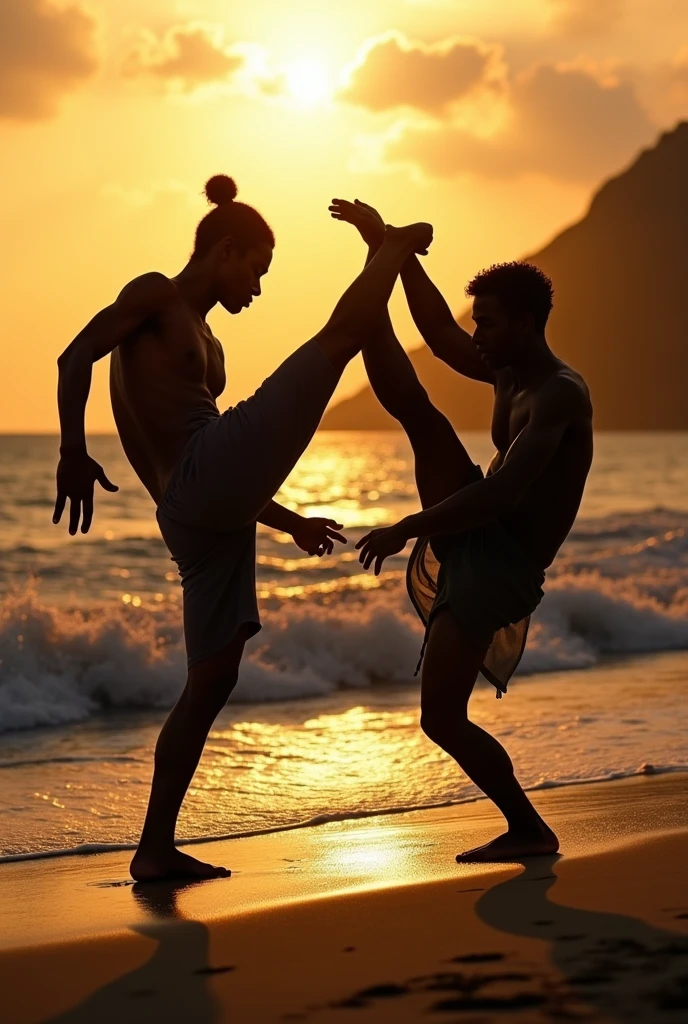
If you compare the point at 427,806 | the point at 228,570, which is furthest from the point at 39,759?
the point at 228,570

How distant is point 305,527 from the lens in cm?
494

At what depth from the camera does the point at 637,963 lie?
2.89 m

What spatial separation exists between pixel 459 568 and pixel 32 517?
27651mm

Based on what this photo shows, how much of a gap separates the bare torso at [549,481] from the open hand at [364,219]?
0.72m

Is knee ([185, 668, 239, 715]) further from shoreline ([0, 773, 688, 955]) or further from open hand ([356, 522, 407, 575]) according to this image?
open hand ([356, 522, 407, 575])

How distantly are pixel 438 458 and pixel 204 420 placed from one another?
0.76 metres

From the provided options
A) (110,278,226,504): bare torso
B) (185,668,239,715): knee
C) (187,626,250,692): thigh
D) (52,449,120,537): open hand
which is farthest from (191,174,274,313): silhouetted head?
(185,668,239,715): knee

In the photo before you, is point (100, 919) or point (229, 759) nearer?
point (100, 919)

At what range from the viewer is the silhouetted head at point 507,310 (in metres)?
4.33

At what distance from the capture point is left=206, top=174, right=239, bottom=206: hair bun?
15.3ft

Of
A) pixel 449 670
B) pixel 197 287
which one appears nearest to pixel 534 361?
pixel 449 670

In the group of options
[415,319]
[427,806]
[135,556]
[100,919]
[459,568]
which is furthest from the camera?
[135,556]

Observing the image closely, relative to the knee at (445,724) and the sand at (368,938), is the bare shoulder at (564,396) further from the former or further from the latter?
the sand at (368,938)

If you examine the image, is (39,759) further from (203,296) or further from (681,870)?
(681,870)
